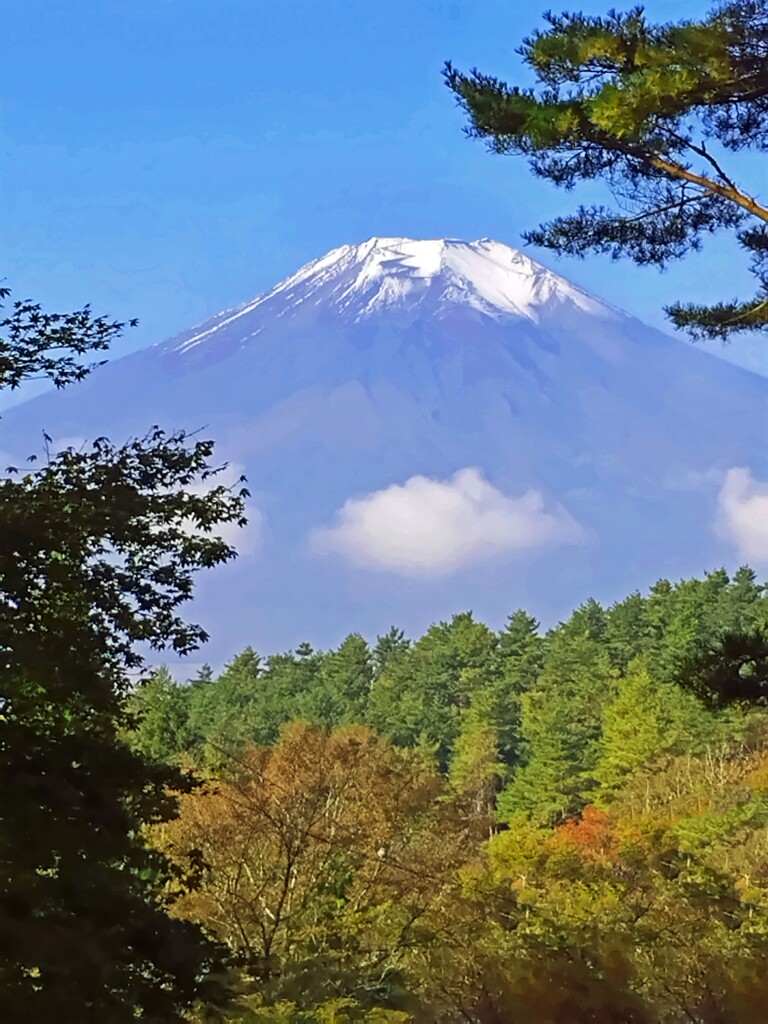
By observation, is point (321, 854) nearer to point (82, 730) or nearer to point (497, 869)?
point (497, 869)

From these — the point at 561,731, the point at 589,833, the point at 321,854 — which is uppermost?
the point at 561,731

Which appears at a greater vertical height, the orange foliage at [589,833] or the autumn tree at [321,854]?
the orange foliage at [589,833]

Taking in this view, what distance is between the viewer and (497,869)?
2022cm

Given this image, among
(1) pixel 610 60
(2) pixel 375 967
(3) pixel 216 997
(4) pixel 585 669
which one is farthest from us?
(4) pixel 585 669

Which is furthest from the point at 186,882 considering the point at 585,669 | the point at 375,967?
the point at 585,669

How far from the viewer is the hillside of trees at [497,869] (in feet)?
33.7

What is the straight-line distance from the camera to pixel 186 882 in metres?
6.15

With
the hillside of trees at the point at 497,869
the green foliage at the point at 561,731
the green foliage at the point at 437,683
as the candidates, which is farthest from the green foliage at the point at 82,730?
the green foliage at the point at 437,683

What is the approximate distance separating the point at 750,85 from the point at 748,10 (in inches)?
14.9

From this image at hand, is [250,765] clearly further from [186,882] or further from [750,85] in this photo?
[750,85]

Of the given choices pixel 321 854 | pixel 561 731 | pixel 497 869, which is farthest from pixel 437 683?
pixel 321 854

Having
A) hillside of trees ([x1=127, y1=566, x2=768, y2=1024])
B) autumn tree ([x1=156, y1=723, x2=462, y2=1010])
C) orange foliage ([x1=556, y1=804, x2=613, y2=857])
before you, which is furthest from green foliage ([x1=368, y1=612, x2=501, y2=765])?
autumn tree ([x1=156, y1=723, x2=462, y2=1010])

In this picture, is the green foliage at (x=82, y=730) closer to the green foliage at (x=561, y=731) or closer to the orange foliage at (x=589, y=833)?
the orange foliage at (x=589, y=833)

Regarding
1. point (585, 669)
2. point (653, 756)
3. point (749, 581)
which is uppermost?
point (749, 581)
